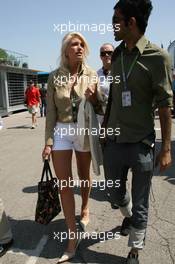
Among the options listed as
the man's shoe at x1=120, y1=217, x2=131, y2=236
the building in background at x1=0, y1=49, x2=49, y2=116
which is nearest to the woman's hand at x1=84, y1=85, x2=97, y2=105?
the man's shoe at x1=120, y1=217, x2=131, y2=236

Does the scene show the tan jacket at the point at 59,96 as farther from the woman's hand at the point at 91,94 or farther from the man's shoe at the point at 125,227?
the man's shoe at the point at 125,227

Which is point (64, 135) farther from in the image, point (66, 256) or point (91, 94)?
point (66, 256)

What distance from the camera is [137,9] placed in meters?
2.59

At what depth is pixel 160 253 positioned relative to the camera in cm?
320


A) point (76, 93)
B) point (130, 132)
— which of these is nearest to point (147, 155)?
point (130, 132)

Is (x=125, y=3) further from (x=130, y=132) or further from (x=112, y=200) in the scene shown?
(x=112, y=200)

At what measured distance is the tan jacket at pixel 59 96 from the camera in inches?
126

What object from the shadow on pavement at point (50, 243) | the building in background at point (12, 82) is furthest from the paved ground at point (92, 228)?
the building in background at point (12, 82)

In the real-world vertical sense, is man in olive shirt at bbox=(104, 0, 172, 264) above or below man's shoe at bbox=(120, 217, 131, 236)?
above

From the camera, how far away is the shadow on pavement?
10.4 feet

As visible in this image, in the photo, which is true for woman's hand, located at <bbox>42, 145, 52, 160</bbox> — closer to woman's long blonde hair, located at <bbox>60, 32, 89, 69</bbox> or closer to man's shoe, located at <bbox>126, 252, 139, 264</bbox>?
woman's long blonde hair, located at <bbox>60, 32, 89, 69</bbox>

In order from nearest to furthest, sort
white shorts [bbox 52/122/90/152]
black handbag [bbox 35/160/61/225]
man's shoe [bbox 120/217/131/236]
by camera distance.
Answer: white shorts [bbox 52/122/90/152] → black handbag [bbox 35/160/61/225] → man's shoe [bbox 120/217/131/236]

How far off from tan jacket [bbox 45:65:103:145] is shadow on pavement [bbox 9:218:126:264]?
105 centimetres

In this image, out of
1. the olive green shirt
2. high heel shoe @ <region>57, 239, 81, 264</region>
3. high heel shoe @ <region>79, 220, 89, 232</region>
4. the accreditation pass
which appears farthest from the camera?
high heel shoe @ <region>79, 220, 89, 232</region>
